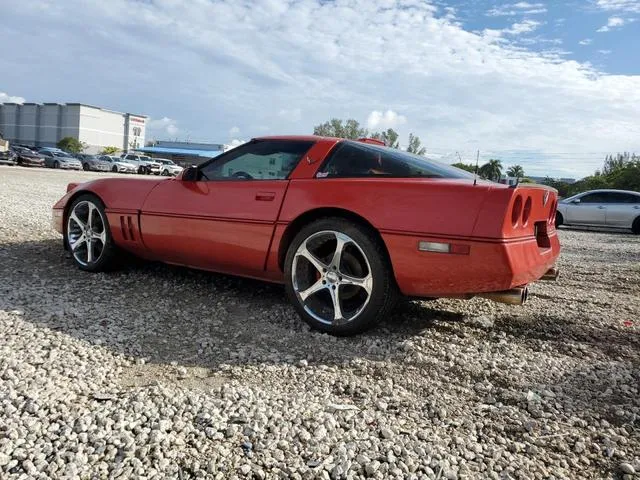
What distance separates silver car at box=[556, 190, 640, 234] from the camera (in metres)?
14.3

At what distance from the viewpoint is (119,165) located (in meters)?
42.3

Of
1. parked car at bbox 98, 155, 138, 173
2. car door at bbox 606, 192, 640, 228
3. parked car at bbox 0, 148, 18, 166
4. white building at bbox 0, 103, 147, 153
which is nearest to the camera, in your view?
car door at bbox 606, 192, 640, 228

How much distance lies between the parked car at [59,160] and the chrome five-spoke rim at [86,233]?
123 feet

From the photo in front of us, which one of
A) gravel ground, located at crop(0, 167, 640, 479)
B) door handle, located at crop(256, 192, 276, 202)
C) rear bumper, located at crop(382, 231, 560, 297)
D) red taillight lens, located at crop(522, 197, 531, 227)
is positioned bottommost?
gravel ground, located at crop(0, 167, 640, 479)

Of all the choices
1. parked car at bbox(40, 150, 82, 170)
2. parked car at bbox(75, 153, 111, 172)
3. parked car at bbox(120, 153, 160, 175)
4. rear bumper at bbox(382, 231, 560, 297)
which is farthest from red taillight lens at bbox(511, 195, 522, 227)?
parked car at bbox(120, 153, 160, 175)

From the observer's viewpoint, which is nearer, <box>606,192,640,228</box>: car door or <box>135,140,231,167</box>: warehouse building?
<box>606,192,640,228</box>: car door

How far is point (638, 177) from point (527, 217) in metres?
37.6

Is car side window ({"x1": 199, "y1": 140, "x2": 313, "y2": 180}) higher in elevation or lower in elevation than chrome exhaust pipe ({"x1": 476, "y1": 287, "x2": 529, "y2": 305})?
higher

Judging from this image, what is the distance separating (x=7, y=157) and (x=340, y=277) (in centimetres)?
3606

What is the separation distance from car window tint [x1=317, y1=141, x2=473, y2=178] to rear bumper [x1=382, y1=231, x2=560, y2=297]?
49 cm

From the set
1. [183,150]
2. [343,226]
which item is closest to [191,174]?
[343,226]

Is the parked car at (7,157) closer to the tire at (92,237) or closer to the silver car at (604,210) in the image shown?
the silver car at (604,210)

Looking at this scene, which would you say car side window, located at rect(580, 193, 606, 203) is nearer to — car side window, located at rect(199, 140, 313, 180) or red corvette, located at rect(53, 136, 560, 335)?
red corvette, located at rect(53, 136, 560, 335)

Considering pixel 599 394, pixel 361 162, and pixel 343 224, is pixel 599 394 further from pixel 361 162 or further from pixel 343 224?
pixel 361 162
